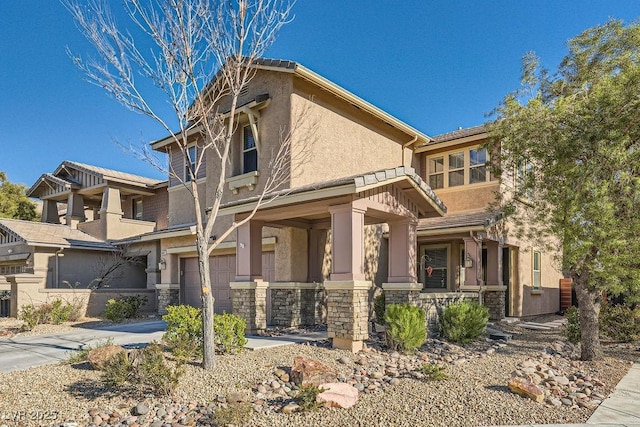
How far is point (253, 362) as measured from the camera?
826 centimetres

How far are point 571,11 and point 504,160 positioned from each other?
462cm

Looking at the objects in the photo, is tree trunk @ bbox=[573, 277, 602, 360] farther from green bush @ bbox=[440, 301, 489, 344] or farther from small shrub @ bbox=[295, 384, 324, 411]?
small shrub @ bbox=[295, 384, 324, 411]

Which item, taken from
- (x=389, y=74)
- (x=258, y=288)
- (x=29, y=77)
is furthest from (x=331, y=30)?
(x=29, y=77)

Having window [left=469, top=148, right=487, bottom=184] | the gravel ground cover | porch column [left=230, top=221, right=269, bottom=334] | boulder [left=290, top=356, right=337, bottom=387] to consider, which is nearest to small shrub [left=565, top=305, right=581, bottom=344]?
the gravel ground cover

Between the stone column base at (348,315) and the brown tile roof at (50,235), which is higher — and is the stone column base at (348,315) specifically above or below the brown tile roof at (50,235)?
below

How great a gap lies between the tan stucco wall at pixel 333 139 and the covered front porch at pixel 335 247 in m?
1.57

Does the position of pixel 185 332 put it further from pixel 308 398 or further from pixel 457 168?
pixel 457 168

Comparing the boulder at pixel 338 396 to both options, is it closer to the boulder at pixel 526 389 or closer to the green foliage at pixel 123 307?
the boulder at pixel 526 389

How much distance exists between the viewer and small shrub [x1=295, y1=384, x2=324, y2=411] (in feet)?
20.0

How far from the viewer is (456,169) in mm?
17016

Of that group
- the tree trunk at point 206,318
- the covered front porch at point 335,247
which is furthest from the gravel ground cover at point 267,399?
the covered front porch at point 335,247

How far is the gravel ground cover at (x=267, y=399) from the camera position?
19.3 feet

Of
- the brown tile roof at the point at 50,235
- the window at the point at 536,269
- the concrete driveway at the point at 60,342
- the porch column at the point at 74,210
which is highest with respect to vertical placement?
the porch column at the point at 74,210

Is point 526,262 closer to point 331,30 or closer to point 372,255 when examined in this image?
point 372,255
